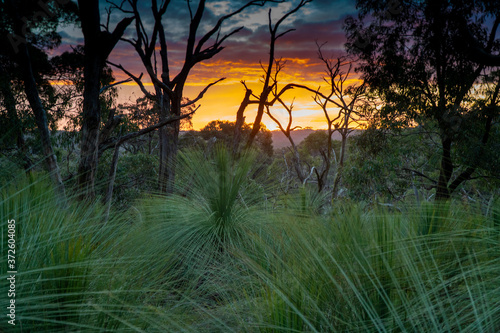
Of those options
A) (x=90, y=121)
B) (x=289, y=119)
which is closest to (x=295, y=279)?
(x=90, y=121)

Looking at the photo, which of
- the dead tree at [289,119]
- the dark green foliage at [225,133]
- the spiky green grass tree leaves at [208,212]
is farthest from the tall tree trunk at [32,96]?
the dark green foliage at [225,133]

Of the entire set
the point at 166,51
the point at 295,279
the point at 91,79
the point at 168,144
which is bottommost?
the point at 295,279

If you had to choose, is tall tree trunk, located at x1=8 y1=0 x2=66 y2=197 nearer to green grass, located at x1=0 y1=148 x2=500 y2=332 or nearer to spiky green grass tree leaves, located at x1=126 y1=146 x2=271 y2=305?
spiky green grass tree leaves, located at x1=126 y1=146 x2=271 y2=305

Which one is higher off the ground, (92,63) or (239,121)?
(92,63)

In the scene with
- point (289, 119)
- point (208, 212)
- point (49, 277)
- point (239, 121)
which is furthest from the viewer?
point (289, 119)

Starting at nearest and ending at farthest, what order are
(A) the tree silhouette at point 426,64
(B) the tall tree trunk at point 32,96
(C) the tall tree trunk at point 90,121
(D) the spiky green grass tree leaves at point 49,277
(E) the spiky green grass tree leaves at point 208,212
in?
(D) the spiky green grass tree leaves at point 49,277 < (E) the spiky green grass tree leaves at point 208,212 < (C) the tall tree trunk at point 90,121 < (B) the tall tree trunk at point 32,96 < (A) the tree silhouette at point 426,64

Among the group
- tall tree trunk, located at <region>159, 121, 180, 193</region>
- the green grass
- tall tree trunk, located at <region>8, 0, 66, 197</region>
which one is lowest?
the green grass

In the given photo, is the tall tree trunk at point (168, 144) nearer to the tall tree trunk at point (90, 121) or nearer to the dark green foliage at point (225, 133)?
the tall tree trunk at point (90, 121)

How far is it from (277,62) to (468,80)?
18.7ft

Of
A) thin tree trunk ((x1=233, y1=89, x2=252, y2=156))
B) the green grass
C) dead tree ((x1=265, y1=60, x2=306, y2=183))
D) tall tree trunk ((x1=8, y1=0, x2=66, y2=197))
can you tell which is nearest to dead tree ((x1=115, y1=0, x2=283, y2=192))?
thin tree trunk ((x1=233, y1=89, x2=252, y2=156))

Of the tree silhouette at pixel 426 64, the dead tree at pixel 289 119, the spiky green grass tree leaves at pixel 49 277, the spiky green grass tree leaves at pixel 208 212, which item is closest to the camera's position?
the spiky green grass tree leaves at pixel 49 277

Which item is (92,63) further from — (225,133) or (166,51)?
(225,133)

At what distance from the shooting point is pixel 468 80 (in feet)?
25.7

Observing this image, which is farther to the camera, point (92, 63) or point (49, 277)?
point (92, 63)
